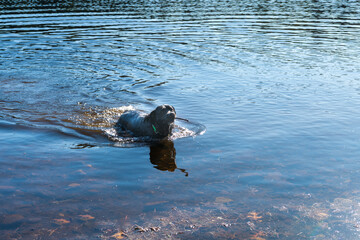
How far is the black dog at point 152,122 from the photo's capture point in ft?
36.4

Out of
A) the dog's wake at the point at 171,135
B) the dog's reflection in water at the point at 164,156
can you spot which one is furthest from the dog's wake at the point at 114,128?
the dog's reflection in water at the point at 164,156

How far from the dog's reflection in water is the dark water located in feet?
0.22

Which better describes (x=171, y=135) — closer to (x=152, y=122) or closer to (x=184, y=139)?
(x=184, y=139)

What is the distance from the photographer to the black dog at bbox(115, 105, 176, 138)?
11.1 metres

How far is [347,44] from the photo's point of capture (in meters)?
25.0

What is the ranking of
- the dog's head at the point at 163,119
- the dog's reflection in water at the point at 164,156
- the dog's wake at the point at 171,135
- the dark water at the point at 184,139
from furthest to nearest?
the dog's wake at the point at 171,135, the dog's head at the point at 163,119, the dog's reflection in water at the point at 164,156, the dark water at the point at 184,139

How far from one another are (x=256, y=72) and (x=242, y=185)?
1108 centimetres

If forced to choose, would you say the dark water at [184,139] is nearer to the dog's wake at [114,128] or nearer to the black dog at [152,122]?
the dog's wake at [114,128]

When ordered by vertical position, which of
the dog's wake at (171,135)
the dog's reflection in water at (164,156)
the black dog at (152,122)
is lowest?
the dog's reflection in water at (164,156)

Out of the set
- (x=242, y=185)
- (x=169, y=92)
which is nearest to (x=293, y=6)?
(x=169, y=92)

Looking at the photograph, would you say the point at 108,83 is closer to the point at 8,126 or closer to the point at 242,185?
the point at 8,126

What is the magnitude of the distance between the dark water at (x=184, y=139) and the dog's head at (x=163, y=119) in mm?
455

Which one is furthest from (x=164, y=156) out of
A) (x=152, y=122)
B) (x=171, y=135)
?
(x=171, y=135)

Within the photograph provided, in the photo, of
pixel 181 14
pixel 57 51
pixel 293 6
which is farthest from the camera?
pixel 293 6
